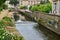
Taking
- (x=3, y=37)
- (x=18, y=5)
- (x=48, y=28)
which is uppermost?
(x=3, y=37)

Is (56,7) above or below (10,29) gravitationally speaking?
below

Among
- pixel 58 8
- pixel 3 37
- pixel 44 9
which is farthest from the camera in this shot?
pixel 44 9

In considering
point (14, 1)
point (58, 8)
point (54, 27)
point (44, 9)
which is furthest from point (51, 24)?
point (14, 1)

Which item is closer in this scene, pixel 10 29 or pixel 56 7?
pixel 10 29

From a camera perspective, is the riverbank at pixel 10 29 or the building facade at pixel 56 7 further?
the building facade at pixel 56 7

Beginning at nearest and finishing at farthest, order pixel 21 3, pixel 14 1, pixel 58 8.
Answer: pixel 58 8, pixel 14 1, pixel 21 3

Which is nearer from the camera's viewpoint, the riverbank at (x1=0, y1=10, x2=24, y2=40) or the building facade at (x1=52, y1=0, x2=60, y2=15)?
the riverbank at (x1=0, y1=10, x2=24, y2=40)

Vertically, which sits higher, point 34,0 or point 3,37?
point 3,37

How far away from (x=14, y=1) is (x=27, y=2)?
5.00m

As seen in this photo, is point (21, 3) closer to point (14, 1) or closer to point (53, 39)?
point (14, 1)

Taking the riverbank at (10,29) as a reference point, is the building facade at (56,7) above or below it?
below

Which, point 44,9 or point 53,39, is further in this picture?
point 44,9

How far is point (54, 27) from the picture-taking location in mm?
21062

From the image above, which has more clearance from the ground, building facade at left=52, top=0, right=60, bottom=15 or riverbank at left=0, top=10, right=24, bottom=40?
riverbank at left=0, top=10, right=24, bottom=40
